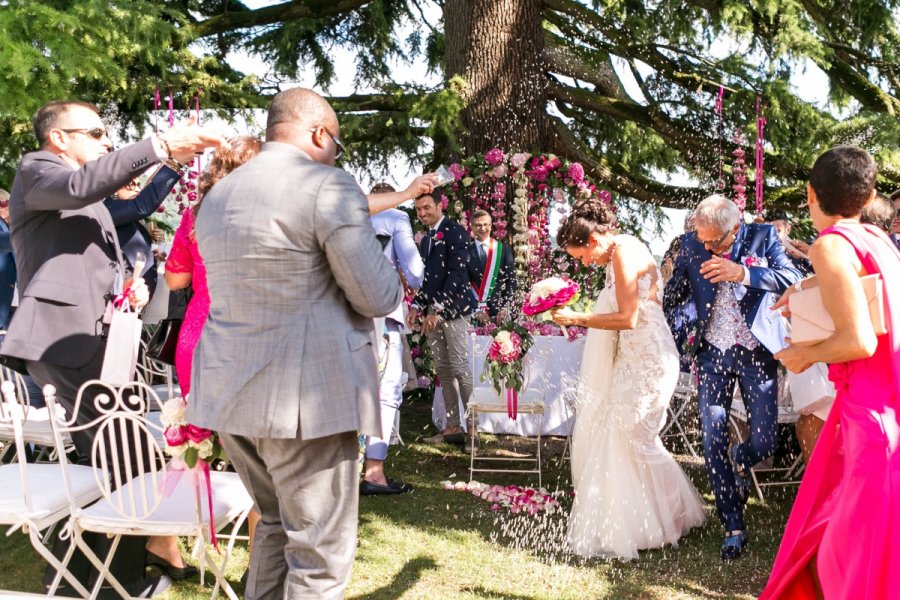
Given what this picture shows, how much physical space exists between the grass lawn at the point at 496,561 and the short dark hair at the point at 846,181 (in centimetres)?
207

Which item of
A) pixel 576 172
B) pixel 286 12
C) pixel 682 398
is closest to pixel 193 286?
pixel 682 398


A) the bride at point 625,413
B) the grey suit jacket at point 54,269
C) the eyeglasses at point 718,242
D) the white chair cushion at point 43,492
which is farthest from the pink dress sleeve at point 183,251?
the eyeglasses at point 718,242

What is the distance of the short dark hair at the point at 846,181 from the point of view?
2.78 meters

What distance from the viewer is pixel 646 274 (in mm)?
4789

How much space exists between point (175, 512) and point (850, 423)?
245 cm

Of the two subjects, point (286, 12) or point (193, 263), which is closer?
point (193, 263)

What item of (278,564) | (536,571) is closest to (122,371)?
(278,564)

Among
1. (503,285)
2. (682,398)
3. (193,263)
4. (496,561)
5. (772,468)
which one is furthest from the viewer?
(503,285)

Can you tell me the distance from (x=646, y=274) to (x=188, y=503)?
2711 mm

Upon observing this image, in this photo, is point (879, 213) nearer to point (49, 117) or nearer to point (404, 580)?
point (404, 580)

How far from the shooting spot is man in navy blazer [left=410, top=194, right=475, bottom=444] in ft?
24.2

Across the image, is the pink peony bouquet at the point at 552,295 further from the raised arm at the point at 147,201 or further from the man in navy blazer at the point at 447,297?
the man in navy blazer at the point at 447,297

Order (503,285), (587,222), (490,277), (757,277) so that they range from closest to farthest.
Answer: (757,277), (587,222), (490,277), (503,285)

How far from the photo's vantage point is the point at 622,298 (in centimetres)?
460
